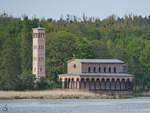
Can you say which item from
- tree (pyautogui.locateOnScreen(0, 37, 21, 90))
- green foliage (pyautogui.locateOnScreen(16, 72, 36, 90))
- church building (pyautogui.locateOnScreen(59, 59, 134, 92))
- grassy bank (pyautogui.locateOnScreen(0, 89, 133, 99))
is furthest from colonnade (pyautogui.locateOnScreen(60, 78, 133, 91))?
tree (pyautogui.locateOnScreen(0, 37, 21, 90))

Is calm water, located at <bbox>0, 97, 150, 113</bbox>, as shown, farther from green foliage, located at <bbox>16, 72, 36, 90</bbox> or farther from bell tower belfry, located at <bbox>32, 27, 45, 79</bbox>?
bell tower belfry, located at <bbox>32, 27, 45, 79</bbox>

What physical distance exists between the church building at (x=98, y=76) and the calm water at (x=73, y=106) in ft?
46.2

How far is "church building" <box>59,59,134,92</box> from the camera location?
457 ft

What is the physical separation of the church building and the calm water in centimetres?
1408

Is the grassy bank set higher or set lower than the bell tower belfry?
lower

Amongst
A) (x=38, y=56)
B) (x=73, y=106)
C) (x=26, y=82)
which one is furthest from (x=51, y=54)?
(x=73, y=106)

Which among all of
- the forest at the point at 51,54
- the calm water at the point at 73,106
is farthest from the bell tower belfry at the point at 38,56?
the calm water at the point at 73,106

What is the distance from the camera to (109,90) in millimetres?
140875

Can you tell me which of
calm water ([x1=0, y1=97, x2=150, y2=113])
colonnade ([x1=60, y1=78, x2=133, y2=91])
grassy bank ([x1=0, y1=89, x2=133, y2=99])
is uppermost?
colonnade ([x1=60, y1=78, x2=133, y2=91])

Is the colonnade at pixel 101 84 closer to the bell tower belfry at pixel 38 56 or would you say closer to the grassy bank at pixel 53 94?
the bell tower belfry at pixel 38 56

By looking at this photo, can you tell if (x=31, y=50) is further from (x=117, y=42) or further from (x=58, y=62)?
(x=117, y=42)

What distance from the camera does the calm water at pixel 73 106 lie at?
101m

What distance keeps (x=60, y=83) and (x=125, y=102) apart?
26408 mm

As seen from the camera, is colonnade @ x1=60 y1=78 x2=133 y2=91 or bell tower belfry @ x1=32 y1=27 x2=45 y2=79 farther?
bell tower belfry @ x1=32 y1=27 x2=45 y2=79
